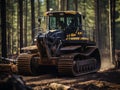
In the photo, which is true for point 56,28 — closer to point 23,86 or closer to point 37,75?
point 37,75

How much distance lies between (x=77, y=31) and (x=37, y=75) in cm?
373

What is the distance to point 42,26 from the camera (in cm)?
2094

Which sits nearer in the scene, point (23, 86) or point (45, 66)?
point (23, 86)

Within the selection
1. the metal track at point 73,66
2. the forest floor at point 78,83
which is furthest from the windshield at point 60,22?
the forest floor at point 78,83

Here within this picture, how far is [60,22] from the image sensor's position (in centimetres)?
2044

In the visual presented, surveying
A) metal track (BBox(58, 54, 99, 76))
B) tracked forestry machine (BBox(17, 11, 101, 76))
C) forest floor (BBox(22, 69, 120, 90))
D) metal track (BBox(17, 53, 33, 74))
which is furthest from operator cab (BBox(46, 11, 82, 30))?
forest floor (BBox(22, 69, 120, 90))

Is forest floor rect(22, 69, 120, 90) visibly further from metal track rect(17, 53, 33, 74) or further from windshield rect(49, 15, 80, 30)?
windshield rect(49, 15, 80, 30)

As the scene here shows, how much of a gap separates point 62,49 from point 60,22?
233cm

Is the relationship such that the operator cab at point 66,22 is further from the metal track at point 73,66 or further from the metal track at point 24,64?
the metal track at point 24,64

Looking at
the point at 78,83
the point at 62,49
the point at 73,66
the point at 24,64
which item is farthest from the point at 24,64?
the point at 78,83

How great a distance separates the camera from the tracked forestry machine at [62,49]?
18.3 m

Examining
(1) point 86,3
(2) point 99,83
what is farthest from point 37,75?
(1) point 86,3

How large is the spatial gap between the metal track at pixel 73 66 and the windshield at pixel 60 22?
7.65 feet

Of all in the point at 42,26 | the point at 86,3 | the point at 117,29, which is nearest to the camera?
the point at 42,26
